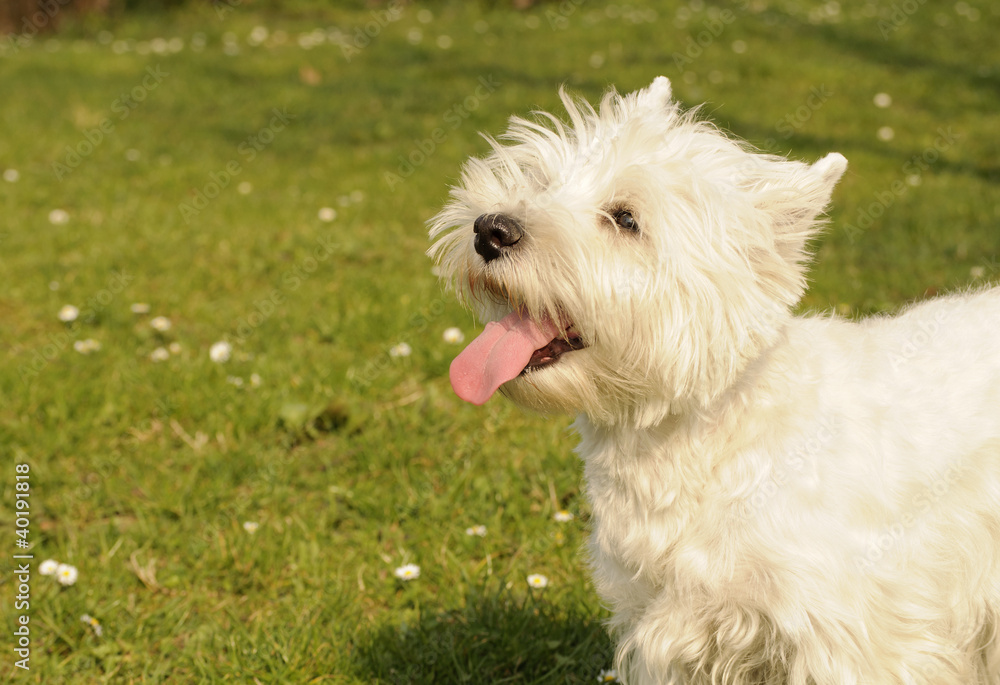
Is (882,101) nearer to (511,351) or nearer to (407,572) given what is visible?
(407,572)

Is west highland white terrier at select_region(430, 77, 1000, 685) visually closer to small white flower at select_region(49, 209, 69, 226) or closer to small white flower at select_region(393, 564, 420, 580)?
small white flower at select_region(393, 564, 420, 580)

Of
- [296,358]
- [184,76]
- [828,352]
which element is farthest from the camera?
[184,76]

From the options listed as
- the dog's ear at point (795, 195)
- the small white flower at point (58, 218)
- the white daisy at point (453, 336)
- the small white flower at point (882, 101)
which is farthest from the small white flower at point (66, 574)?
the small white flower at point (882, 101)

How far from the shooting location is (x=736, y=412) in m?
2.29

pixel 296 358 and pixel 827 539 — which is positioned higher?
pixel 827 539

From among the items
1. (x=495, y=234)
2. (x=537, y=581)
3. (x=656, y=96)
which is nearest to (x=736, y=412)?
(x=495, y=234)

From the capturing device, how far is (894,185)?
24.5ft

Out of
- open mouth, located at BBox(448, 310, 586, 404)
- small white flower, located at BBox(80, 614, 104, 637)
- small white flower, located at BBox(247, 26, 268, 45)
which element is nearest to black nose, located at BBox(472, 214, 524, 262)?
open mouth, located at BBox(448, 310, 586, 404)

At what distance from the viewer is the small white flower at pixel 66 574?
127 inches

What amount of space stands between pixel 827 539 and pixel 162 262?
16.8 feet

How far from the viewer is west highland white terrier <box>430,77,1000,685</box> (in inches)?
84.9

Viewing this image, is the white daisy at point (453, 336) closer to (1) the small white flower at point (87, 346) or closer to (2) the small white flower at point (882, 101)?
(1) the small white flower at point (87, 346)

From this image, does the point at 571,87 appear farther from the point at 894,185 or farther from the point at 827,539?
the point at 827,539

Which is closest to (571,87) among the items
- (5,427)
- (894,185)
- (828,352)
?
(894,185)
